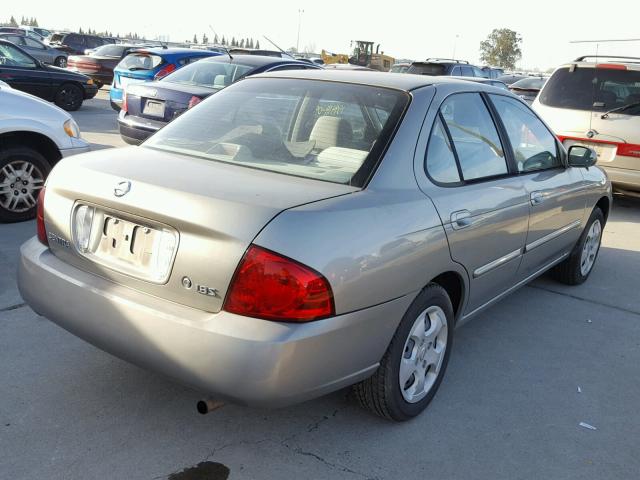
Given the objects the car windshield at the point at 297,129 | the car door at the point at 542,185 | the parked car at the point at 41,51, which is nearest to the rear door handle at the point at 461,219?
the car windshield at the point at 297,129

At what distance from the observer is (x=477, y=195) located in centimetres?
339

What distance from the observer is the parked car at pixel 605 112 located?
7.91 meters

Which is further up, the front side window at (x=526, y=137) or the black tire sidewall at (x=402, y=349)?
the front side window at (x=526, y=137)

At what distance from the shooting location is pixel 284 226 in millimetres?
2404

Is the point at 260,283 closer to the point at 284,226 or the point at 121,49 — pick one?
→ the point at 284,226

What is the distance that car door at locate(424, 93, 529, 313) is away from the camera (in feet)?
10.5

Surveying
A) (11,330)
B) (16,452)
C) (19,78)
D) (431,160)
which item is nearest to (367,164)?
(431,160)

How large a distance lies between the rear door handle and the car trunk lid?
0.62 meters

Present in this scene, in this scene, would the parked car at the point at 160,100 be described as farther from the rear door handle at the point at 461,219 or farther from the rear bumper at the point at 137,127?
the rear door handle at the point at 461,219

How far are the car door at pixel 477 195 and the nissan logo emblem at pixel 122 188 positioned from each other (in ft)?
4.46

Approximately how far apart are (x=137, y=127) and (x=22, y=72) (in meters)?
6.62

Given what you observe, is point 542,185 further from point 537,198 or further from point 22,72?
point 22,72

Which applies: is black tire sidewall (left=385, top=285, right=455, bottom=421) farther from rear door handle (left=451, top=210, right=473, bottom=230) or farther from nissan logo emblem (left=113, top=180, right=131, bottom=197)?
nissan logo emblem (left=113, top=180, right=131, bottom=197)

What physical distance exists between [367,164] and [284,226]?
2.26ft
